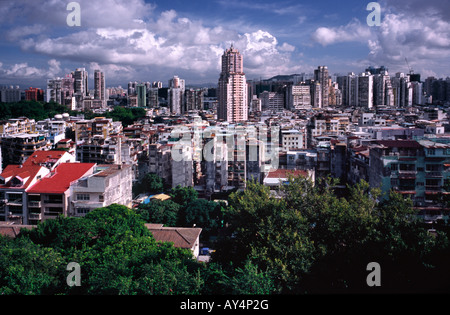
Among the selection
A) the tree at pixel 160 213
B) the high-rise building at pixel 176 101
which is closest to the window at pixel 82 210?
the tree at pixel 160 213

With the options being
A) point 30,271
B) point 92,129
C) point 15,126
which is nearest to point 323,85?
point 92,129

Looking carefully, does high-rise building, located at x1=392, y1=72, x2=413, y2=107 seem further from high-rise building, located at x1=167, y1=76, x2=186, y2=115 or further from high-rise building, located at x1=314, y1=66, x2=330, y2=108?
high-rise building, located at x1=167, y1=76, x2=186, y2=115

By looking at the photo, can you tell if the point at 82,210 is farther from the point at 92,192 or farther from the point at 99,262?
the point at 99,262

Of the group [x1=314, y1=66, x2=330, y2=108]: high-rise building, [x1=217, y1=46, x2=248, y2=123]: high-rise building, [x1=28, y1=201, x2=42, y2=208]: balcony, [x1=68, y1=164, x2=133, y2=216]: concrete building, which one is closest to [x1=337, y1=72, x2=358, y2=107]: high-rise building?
[x1=314, y1=66, x2=330, y2=108]: high-rise building

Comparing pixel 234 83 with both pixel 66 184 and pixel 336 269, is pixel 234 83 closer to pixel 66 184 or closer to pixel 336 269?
pixel 66 184

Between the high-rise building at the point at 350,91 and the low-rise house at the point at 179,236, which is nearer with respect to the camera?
the low-rise house at the point at 179,236

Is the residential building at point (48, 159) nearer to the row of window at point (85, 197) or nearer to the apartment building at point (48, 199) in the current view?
the apartment building at point (48, 199)
